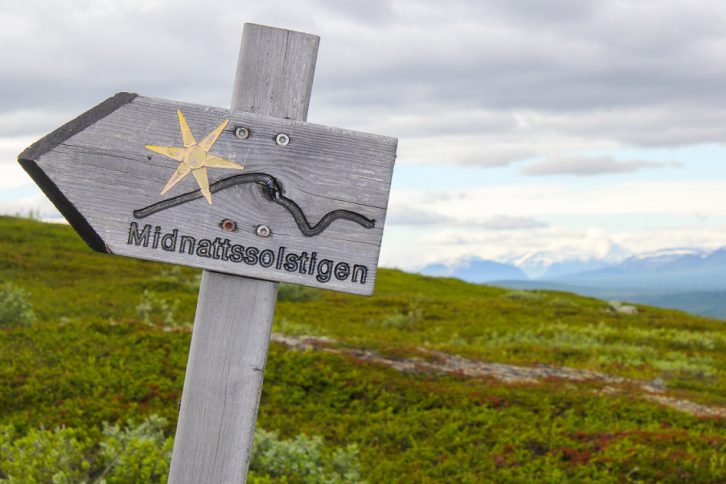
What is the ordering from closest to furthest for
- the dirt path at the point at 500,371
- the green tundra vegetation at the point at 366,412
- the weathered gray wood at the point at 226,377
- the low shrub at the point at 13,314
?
the weathered gray wood at the point at 226,377 < the green tundra vegetation at the point at 366,412 < the dirt path at the point at 500,371 < the low shrub at the point at 13,314

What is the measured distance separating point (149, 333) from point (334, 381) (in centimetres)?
382

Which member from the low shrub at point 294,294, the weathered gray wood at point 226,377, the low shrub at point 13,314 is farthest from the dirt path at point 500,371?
the low shrub at point 294,294

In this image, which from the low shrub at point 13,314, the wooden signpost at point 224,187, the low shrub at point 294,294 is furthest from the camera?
the low shrub at point 294,294

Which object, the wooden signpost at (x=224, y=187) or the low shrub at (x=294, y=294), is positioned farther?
the low shrub at (x=294, y=294)

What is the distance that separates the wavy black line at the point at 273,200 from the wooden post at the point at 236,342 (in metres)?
0.39

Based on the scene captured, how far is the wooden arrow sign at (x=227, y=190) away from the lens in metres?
3.76

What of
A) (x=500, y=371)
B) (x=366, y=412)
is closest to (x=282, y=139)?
(x=366, y=412)

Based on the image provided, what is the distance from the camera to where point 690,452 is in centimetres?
1018

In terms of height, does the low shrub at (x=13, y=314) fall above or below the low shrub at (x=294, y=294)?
below

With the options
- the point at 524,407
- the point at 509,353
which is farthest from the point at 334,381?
the point at 509,353

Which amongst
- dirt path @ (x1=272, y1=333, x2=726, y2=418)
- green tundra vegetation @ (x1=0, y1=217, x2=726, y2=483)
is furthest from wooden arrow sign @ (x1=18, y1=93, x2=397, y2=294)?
dirt path @ (x1=272, y1=333, x2=726, y2=418)

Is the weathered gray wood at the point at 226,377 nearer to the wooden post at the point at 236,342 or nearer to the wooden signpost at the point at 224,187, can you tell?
the wooden post at the point at 236,342

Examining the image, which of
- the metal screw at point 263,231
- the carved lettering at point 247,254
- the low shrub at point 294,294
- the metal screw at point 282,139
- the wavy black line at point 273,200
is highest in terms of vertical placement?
the metal screw at point 282,139

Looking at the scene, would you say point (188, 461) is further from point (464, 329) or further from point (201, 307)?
point (464, 329)
